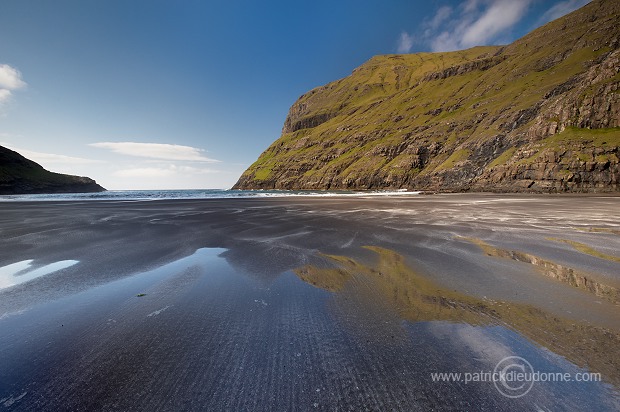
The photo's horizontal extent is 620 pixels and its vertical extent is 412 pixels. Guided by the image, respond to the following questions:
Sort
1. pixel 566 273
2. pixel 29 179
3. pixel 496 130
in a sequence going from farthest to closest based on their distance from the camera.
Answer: pixel 29 179 → pixel 496 130 → pixel 566 273

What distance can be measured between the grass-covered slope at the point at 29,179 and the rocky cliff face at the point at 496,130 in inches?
3583

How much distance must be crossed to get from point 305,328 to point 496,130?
101 metres

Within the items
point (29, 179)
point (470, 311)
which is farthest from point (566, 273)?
point (29, 179)

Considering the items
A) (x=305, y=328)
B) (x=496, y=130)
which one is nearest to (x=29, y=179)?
(x=305, y=328)

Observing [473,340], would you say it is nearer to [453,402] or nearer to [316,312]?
[453,402]

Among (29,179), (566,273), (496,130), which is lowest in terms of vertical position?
(566,273)

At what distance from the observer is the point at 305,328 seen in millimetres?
3689

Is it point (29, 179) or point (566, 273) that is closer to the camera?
point (566, 273)

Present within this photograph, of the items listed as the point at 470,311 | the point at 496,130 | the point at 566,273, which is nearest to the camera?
the point at 470,311

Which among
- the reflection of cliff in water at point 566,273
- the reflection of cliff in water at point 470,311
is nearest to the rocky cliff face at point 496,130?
the reflection of cliff in water at point 566,273

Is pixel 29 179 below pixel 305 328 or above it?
above

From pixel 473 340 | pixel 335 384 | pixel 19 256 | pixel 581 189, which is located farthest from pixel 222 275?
pixel 581 189

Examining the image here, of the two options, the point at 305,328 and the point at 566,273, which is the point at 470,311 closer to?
the point at 305,328

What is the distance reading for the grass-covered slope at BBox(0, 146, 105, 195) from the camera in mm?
100062
